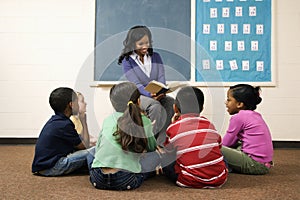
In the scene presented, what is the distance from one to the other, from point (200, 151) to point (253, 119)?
1.70 feet

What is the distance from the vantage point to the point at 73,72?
11.2ft

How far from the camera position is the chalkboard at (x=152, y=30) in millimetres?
3303

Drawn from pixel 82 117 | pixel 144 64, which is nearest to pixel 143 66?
pixel 144 64

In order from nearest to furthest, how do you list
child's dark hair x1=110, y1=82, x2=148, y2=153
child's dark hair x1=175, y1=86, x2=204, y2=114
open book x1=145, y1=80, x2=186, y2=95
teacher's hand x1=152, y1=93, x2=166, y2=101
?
child's dark hair x1=110, y1=82, x2=148, y2=153 < child's dark hair x1=175, y1=86, x2=204, y2=114 < open book x1=145, y1=80, x2=186, y2=95 < teacher's hand x1=152, y1=93, x2=166, y2=101

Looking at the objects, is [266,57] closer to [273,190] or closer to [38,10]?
[273,190]

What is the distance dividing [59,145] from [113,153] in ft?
1.44

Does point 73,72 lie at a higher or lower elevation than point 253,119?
higher

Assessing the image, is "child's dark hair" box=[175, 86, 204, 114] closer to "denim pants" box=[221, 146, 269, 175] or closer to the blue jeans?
"denim pants" box=[221, 146, 269, 175]

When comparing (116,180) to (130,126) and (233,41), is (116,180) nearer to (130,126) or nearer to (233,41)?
(130,126)

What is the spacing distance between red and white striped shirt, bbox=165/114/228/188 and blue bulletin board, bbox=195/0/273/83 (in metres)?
1.71

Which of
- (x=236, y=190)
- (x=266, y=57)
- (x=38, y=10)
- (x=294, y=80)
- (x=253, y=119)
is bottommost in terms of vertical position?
(x=236, y=190)

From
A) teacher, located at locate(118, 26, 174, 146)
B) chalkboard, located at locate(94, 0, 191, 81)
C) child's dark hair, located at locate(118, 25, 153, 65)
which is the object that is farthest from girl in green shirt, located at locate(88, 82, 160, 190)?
chalkboard, located at locate(94, 0, 191, 81)

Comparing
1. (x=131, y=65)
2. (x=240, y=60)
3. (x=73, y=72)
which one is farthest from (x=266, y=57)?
(x=73, y=72)

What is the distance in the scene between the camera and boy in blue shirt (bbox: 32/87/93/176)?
1801 millimetres
